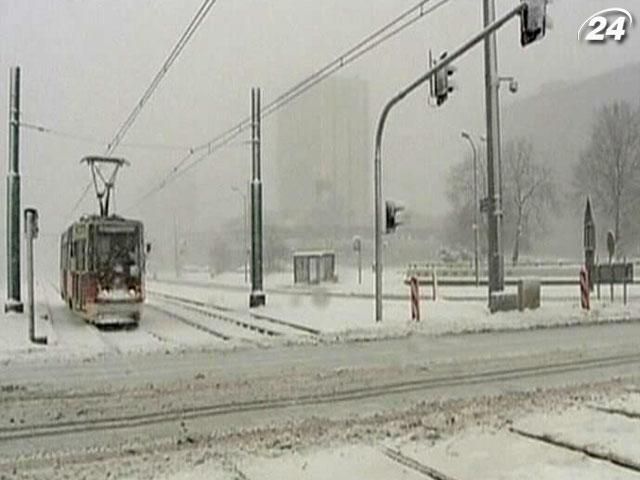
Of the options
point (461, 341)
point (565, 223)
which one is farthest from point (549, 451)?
point (565, 223)

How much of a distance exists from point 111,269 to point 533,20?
13.3m

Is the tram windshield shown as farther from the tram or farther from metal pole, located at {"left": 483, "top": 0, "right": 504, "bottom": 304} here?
metal pole, located at {"left": 483, "top": 0, "right": 504, "bottom": 304}

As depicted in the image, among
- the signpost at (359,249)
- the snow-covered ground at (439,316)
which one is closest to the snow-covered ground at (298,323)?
the snow-covered ground at (439,316)

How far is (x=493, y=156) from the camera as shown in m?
21.9

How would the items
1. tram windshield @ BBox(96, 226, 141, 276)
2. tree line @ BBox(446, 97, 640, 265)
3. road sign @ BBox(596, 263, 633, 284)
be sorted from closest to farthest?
tram windshield @ BBox(96, 226, 141, 276) → road sign @ BBox(596, 263, 633, 284) → tree line @ BBox(446, 97, 640, 265)

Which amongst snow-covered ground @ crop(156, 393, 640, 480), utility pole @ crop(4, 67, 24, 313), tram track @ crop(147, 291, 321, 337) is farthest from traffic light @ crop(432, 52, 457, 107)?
utility pole @ crop(4, 67, 24, 313)

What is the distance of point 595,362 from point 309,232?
134ft

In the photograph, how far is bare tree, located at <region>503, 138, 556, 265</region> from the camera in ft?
209

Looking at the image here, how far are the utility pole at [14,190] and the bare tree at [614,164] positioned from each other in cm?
3093

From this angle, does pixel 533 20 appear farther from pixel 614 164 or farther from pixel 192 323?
pixel 614 164

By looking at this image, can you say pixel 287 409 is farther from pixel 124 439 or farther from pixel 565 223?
pixel 565 223

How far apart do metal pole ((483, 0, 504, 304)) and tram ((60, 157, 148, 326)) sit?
10.2m

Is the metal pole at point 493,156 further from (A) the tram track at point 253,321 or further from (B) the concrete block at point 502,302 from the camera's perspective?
(A) the tram track at point 253,321

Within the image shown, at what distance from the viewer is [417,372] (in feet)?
38.6
